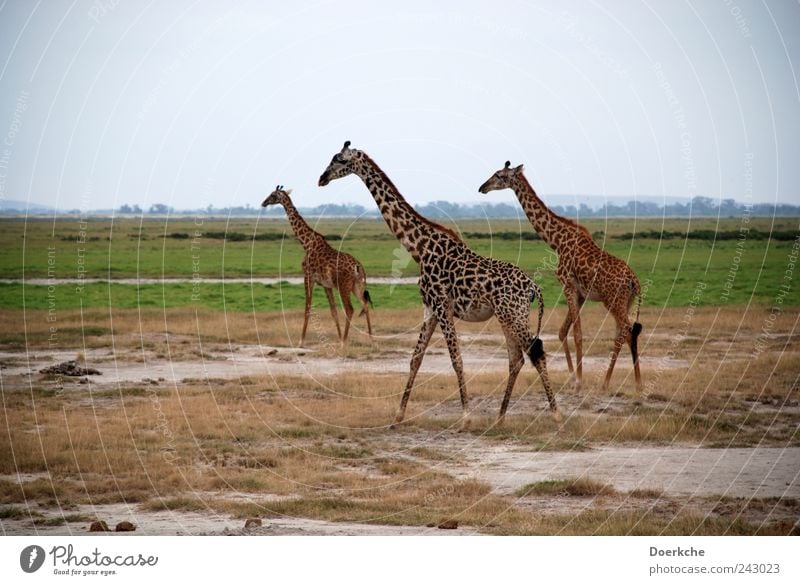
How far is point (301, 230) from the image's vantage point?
24750mm

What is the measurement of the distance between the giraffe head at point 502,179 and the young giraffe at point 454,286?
1837 mm

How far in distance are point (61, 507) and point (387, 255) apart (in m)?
48.0

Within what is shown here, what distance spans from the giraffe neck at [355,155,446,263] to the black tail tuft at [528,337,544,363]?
242cm

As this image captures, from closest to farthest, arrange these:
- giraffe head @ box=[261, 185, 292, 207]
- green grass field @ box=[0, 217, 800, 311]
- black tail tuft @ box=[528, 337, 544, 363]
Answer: black tail tuft @ box=[528, 337, 544, 363]
giraffe head @ box=[261, 185, 292, 207]
green grass field @ box=[0, 217, 800, 311]

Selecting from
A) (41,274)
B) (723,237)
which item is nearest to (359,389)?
(41,274)

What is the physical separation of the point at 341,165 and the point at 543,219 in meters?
4.15

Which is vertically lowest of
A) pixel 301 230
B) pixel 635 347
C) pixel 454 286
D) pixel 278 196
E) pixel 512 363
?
pixel 512 363

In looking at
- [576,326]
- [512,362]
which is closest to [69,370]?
[512,362]

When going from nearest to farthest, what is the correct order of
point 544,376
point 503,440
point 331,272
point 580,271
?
1. point 503,440
2. point 544,376
3. point 580,271
4. point 331,272

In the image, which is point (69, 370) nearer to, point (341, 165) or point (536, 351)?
point (341, 165)

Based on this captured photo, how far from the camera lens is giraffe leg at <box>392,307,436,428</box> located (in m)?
15.7

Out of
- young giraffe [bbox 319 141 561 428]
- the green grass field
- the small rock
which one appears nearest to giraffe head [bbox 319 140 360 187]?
young giraffe [bbox 319 141 561 428]

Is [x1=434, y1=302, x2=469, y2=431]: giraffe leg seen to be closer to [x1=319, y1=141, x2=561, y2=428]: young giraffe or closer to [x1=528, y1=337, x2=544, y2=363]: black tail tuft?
[x1=319, y1=141, x2=561, y2=428]: young giraffe

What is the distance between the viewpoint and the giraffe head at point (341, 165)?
53.4ft
